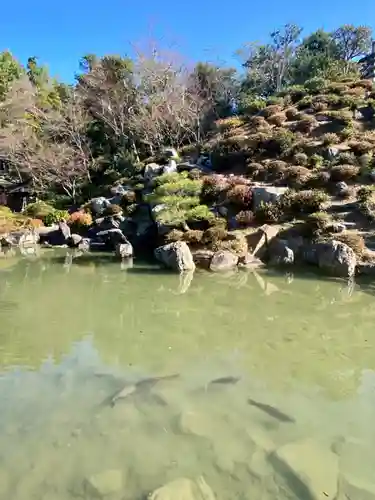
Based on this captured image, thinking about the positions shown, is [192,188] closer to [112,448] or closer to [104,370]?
[104,370]

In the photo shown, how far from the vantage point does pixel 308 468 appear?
3.49m

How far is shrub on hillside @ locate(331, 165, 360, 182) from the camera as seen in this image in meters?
15.7

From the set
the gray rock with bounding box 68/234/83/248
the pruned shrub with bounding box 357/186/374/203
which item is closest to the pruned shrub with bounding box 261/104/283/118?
the pruned shrub with bounding box 357/186/374/203

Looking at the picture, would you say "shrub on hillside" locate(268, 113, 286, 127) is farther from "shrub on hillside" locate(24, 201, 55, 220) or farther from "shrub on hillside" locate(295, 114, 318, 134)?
"shrub on hillside" locate(24, 201, 55, 220)

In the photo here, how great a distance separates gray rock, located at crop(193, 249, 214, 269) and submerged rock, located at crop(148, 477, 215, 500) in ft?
29.7

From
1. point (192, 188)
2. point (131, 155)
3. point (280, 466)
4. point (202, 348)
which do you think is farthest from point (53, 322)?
point (131, 155)

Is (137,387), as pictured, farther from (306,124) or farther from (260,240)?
(306,124)

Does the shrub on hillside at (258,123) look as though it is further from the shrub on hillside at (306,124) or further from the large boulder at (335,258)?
the large boulder at (335,258)

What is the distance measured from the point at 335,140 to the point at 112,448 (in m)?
17.8

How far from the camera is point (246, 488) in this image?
3268 mm

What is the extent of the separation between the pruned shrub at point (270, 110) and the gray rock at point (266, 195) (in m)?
9.30

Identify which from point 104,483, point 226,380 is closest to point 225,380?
point 226,380

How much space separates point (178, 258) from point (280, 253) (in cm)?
312

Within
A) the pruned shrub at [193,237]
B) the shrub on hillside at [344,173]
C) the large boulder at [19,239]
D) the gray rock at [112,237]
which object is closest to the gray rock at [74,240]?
the gray rock at [112,237]
